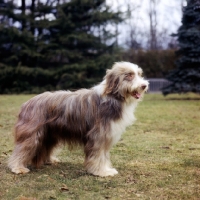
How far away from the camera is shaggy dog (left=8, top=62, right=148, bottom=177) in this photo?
16.0 ft

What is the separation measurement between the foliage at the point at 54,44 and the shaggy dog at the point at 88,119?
16826 mm

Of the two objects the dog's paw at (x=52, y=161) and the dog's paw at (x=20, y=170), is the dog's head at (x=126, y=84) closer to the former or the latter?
the dog's paw at (x=52, y=161)

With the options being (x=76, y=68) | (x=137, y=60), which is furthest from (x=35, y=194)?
(x=137, y=60)

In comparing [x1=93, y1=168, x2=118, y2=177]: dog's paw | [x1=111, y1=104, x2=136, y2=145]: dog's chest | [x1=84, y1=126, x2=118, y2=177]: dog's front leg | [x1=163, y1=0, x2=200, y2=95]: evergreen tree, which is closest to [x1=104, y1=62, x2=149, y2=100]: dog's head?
[x1=111, y1=104, x2=136, y2=145]: dog's chest

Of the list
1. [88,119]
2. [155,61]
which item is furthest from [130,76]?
[155,61]

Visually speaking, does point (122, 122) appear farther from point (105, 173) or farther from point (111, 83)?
point (105, 173)

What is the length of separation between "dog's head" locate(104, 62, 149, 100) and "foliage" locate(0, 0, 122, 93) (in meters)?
16.9

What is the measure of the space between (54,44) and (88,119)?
1817cm

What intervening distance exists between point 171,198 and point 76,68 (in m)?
18.4

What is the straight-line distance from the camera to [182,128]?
29.6ft

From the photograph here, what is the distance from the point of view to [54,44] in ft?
73.7

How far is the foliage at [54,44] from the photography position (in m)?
22.2

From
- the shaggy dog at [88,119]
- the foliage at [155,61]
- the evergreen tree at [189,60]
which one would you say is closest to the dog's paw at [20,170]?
the shaggy dog at [88,119]

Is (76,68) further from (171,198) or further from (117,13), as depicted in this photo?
(171,198)
